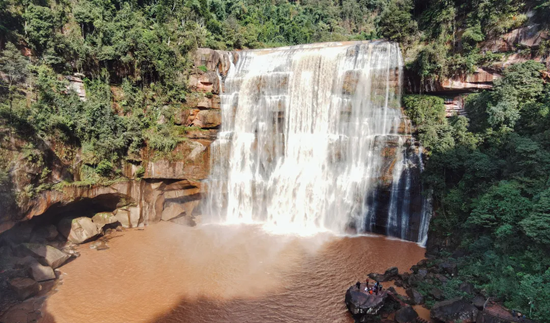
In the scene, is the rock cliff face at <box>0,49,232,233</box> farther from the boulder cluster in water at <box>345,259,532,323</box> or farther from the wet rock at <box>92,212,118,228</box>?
the boulder cluster in water at <box>345,259,532,323</box>

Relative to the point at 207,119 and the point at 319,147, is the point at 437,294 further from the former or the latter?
the point at 207,119

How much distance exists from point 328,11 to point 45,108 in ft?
171

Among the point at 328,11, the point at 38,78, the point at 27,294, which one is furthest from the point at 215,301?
the point at 328,11

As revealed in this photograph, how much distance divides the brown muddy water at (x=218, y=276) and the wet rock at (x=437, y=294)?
7.65 ft

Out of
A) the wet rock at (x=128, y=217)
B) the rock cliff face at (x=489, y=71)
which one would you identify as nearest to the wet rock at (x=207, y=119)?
the wet rock at (x=128, y=217)

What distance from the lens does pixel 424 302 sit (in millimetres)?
11477

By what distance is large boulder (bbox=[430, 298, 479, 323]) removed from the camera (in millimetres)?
9820

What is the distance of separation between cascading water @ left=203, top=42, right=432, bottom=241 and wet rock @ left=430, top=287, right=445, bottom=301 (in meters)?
5.37

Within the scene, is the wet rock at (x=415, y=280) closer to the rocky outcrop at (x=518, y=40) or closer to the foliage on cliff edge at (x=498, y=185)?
the foliage on cliff edge at (x=498, y=185)

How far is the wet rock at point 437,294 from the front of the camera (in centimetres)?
1138

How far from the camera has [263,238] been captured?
1788 cm

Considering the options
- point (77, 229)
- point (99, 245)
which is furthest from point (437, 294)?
point (77, 229)

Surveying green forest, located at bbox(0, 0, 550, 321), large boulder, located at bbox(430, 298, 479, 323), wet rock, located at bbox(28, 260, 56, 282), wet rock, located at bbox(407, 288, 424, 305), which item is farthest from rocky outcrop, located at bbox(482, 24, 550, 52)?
wet rock, located at bbox(28, 260, 56, 282)

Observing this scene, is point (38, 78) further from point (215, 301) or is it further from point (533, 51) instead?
point (533, 51)
